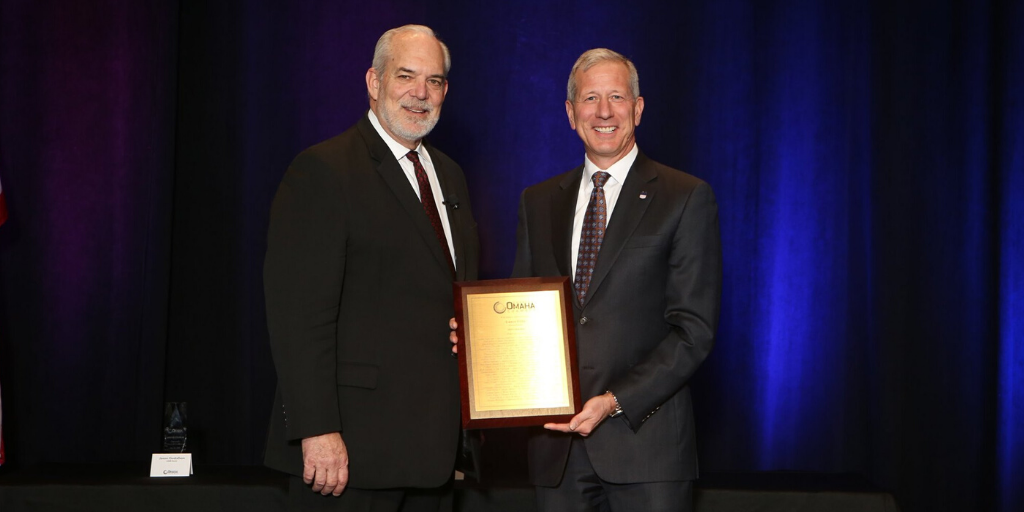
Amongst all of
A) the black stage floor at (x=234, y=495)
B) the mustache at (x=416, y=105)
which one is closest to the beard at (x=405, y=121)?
the mustache at (x=416, y=105)

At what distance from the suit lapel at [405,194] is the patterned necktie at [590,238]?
1.14 feet

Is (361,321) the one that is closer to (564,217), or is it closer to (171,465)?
(564,217)

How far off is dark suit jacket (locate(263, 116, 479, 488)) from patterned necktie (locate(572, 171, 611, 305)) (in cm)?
34

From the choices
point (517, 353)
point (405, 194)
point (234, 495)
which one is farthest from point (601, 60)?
point (234, 495)

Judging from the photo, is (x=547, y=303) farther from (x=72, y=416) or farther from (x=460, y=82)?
(x=72, y=416)

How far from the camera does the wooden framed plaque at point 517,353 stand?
7.11 ft

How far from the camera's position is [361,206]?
2207mm

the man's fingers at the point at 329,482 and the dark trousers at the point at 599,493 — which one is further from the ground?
the man's fingers at the point at 329,482

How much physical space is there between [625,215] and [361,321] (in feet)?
2.37

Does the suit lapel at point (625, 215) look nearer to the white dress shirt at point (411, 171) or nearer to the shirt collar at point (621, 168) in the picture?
the shirt collar at point (621, 168)

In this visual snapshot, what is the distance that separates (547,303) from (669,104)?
211 cm

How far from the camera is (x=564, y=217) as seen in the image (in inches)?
96.6

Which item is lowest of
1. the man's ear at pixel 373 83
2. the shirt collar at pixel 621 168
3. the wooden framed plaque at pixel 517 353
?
the wooden framed plaque at pixel 517 353

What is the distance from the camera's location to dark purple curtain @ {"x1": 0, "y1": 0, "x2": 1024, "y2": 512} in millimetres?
3875
